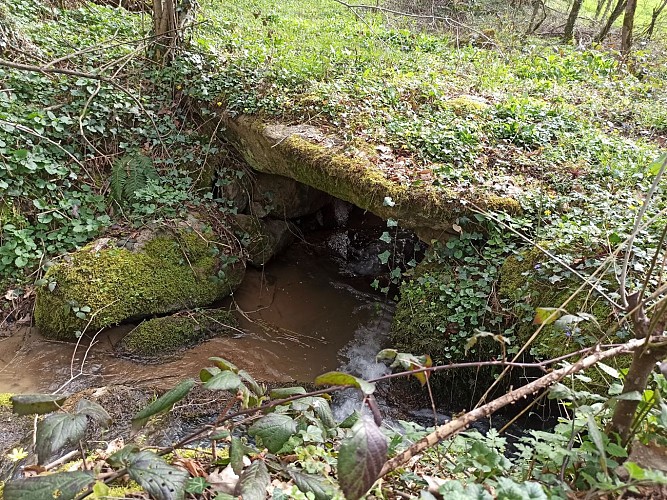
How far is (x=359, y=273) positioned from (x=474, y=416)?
439 cm

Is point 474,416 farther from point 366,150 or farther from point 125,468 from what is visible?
point 366,150

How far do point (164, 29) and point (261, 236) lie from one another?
2.89m

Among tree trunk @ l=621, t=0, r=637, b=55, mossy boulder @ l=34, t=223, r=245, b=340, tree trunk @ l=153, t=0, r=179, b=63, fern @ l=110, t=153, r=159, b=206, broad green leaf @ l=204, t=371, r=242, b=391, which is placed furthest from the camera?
tree trunk @ l=621, t=0, r=637, b=55

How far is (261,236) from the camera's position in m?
5.38

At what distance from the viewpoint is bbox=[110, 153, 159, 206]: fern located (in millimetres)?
4719

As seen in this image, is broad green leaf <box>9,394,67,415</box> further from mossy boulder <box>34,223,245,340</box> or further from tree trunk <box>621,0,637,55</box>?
tree trunk <box>621,0,637,55</box>

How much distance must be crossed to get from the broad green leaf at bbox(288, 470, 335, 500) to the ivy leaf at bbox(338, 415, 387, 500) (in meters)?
Answer: 0.33

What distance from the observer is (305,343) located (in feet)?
14.7

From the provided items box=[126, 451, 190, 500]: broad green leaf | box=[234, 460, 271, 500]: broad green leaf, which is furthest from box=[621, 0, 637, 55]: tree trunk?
box=[126, 451, 190, 500]: broad green leaf

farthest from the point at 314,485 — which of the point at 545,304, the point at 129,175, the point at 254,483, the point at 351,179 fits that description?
the point at 129,175

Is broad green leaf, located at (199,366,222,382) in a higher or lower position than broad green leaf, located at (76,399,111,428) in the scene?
higher

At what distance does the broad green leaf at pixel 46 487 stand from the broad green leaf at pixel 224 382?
0.38m

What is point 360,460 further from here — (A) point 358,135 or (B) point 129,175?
(B) point 129,175

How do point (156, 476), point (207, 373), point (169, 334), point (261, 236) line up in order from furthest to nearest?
point (261, 236)
point (169, 334)
point (207, 373)
point (156, 476)
